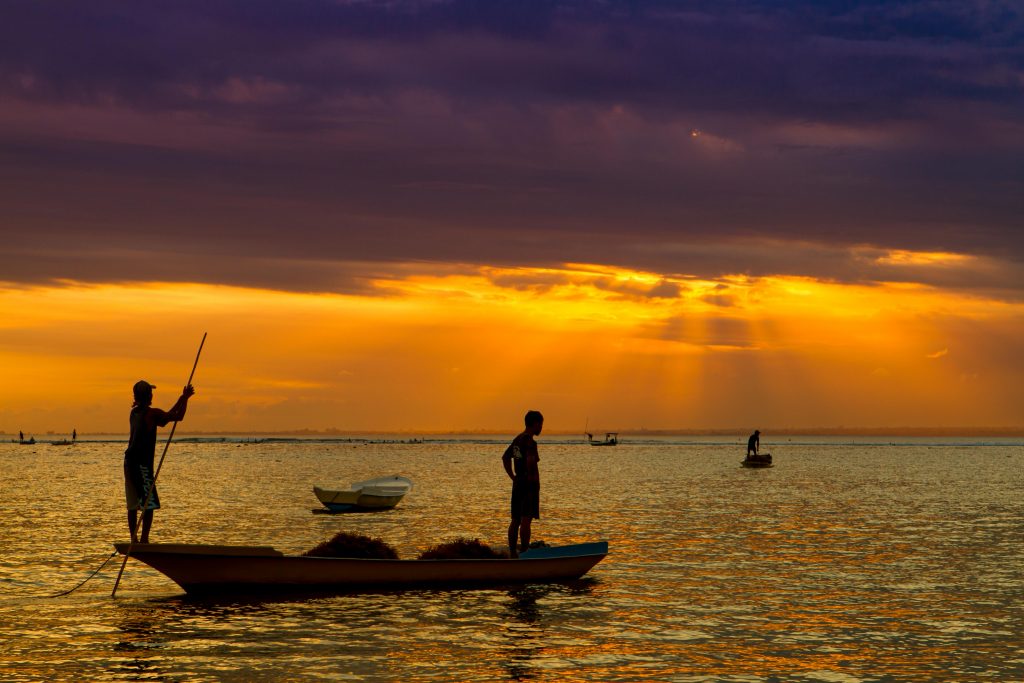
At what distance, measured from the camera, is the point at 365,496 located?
5331 centimetres

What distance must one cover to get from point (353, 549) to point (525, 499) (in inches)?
164

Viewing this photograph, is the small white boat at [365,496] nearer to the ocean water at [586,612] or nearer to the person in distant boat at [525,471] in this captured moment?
the ocean water at [586,612]

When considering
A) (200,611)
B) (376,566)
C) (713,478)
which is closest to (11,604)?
(200,611)

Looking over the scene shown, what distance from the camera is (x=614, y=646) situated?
65.2 ft

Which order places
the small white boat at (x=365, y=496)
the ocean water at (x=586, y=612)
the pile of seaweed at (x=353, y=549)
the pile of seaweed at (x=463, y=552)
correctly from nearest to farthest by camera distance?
the ocean water at (x=586, y=612) → the pile of seaweed at (x=353, y=549) → the pile of seaweed at (x=463, y=552) → the small white boat at (x=365, y=496)

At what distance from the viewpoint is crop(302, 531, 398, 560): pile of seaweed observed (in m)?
26.0

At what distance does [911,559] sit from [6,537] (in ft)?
97.5

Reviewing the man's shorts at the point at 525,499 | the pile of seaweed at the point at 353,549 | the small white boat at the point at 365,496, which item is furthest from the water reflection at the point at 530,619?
the small white boat at the point at 365,496

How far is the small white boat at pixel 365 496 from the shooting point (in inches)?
2082

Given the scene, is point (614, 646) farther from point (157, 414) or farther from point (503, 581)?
point (157, 414)

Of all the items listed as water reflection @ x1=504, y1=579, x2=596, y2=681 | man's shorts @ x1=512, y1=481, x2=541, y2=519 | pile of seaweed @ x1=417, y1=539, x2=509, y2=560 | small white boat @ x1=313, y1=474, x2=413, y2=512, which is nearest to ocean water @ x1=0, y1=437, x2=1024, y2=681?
water reflection @ x1=504, y1=579, x2=596, y2=681

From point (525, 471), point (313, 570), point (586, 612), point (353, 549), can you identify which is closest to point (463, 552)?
point (353, 549)

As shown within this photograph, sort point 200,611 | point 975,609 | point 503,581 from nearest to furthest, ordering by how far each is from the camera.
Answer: point 200,611, point 975,609, point 503,581

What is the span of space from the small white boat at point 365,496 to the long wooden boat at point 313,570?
1047 inches
